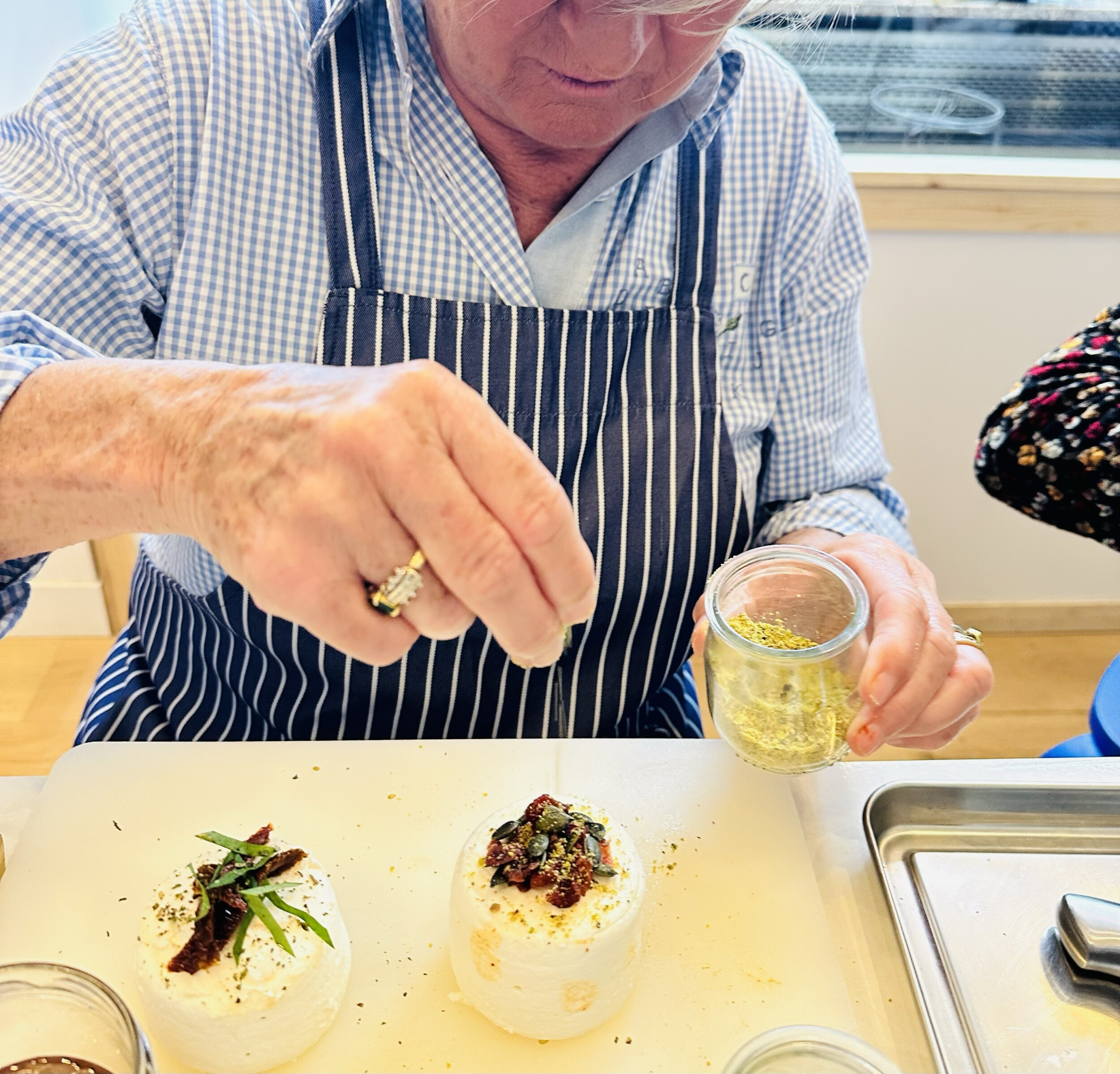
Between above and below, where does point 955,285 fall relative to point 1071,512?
below

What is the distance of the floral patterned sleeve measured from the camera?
1.24 m

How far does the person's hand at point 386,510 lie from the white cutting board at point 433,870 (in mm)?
285

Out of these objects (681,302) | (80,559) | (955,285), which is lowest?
(80,559)

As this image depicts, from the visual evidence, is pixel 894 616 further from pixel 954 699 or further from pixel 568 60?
pixel 568 60

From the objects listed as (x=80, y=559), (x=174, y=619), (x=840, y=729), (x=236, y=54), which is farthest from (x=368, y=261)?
(x=80, y=559)

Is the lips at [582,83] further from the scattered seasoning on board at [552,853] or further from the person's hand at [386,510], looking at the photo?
the scattered seasoning on board at [552,853]

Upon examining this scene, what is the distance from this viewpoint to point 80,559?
2213 millimetres

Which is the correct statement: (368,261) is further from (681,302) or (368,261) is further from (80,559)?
(80,559)

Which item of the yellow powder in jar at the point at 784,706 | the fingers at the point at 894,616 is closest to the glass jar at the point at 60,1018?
the yellow powder in jar at the point at 784,706

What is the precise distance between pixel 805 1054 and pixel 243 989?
0.39 m

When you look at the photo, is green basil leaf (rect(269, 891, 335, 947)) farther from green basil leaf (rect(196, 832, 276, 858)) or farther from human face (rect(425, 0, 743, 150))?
human face (rect(425, 0, 743, 150))

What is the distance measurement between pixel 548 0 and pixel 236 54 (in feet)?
1.09

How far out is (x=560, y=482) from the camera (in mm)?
1117

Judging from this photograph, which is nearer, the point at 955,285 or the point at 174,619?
the point at 174,619
